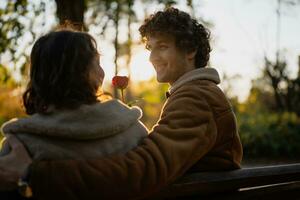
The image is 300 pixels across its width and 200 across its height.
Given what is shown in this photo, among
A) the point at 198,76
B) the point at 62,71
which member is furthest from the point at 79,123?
the point at 198,76

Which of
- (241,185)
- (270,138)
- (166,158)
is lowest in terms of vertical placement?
(270,138)

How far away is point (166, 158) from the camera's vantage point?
2211 millimetres

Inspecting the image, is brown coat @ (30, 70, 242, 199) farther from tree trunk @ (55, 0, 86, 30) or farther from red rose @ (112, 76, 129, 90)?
tree trunk @ (55, 0, 86, 30)

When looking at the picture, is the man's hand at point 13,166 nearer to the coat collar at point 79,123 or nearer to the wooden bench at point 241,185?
the coat collar at point 79,123

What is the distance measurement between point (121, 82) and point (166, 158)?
85cm

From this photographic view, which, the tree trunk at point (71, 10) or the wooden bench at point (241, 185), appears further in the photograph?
the tree trunk at point (71, 10)

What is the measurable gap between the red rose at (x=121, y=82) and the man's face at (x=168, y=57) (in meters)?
0.19

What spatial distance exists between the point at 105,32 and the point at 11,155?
335 cm

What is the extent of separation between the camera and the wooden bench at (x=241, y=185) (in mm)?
2295

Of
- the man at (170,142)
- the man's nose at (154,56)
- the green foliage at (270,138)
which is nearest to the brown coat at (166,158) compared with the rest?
the man at (170,142)

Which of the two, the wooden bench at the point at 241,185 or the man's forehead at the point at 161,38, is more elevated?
the man's forehead at the point at 161,38

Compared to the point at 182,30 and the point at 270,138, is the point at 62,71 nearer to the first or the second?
the point at 182,30

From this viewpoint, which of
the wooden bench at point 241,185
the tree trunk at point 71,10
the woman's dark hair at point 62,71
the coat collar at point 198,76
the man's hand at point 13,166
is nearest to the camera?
the man's hand at point 13,166

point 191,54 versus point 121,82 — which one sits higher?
point 191,54
